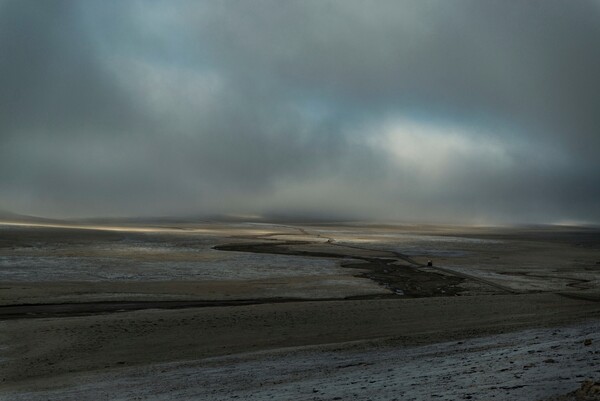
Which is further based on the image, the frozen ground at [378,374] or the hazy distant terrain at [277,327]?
the hazy distant terrain at [277,327]

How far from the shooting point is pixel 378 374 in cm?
1144

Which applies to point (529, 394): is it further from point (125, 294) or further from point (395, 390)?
point (125, 294)

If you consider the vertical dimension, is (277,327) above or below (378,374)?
below

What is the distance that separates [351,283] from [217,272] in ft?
32.2

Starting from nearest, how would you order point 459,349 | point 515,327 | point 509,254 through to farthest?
point 459,349 → point 515,327 → point 509,254

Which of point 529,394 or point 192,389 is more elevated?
point 529,394

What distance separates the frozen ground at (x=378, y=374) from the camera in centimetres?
898

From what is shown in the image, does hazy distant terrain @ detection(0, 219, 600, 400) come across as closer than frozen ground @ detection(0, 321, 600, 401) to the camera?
No

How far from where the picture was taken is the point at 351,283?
32969 mm

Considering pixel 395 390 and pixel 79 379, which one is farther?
pixel 79 379

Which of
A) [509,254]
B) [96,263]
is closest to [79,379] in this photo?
[96,263]

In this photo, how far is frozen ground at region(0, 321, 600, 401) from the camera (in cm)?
898

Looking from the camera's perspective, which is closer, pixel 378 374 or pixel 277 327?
pixel 378 374

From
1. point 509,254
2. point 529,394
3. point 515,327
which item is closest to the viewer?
point 529,394
